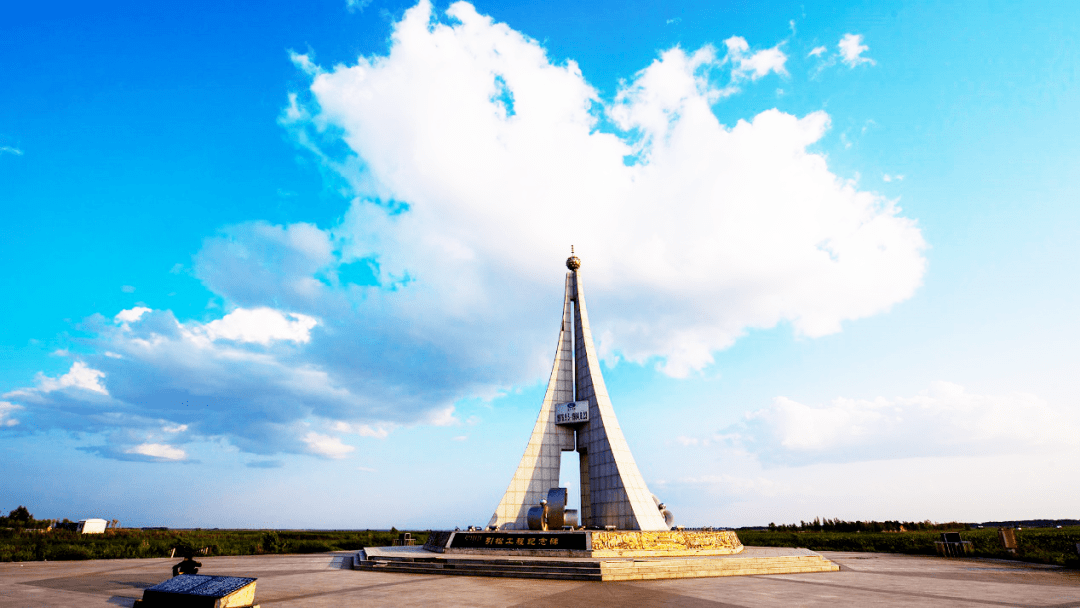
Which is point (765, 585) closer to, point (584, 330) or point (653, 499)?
point (653, 499)

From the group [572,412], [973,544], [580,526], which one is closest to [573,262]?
[572,412]

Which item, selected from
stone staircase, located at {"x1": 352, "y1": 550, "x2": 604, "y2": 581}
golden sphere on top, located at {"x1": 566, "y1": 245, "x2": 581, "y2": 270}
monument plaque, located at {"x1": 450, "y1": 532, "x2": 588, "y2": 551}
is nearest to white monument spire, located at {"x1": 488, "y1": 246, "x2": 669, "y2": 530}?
golden sphere on top, located at {"x1": 566, "y1": 245, "x2": 581, "y2": 270}

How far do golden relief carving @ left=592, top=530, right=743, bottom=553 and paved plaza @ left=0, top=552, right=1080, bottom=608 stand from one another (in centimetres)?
310

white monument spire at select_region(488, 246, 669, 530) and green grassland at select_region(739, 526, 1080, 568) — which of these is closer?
green grassland at select_region(739, 526, 1080, 568)

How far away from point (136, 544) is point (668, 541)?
20508 millimetres

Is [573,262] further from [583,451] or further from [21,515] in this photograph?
[21,515]

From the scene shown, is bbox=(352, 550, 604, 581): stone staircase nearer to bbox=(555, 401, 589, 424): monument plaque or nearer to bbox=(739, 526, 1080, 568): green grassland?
bbox=(555, 401, 589, 424): monument plaque

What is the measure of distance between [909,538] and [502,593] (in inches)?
1054

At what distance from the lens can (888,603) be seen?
8.77 m

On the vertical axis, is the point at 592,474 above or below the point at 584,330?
below

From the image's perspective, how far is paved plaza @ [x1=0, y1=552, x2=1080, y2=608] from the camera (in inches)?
354

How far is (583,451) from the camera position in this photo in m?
24.4

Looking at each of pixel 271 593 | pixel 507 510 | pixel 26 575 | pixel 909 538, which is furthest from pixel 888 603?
pixel 909 538

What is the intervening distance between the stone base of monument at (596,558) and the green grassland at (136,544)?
7.25 m
